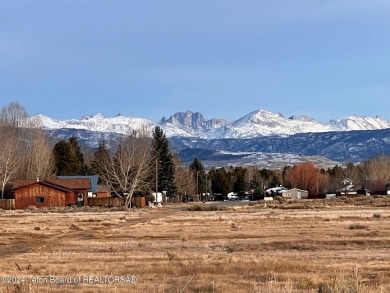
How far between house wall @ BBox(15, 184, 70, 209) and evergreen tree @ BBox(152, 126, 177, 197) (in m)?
22.7

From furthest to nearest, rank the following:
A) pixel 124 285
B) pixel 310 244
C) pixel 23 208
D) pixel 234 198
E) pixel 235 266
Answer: pixel 234 198 < pixel 23 208 < pixel 310 244 < pixel 235 266 < pixel 124 285

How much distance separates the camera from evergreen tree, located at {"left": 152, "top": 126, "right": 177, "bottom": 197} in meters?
114

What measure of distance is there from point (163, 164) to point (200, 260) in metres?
90.8

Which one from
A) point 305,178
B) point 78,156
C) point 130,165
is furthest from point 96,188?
point 305,178

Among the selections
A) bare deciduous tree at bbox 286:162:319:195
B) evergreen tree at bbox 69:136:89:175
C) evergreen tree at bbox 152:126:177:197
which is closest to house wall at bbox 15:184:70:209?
evergreen tree at bbox 152:126:177:197

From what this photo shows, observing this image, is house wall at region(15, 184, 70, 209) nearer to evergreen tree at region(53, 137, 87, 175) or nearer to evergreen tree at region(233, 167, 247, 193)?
evergreen tree at region(53, 137, 87, 175)

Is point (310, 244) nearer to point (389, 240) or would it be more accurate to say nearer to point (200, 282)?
point (389, 240)

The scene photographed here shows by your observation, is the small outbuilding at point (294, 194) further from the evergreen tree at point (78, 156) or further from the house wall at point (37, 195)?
the house wall at point (37, 195)

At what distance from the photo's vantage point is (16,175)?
11519 centimetres

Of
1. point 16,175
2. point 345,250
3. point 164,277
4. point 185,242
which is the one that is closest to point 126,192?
point 16,175

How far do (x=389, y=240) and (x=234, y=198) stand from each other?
142 metres

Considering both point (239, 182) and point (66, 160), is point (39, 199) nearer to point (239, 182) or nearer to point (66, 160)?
point (66, 160)

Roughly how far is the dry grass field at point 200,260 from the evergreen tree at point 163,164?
7348cm

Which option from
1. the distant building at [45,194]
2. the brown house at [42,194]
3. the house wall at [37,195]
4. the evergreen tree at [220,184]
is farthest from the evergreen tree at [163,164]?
the evergreen tree at [220,184]
